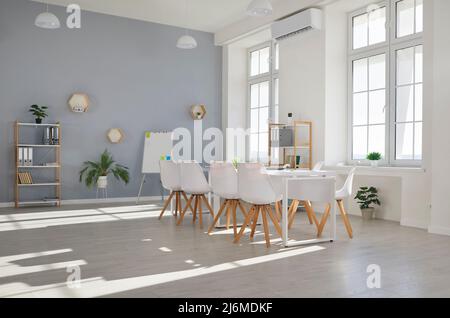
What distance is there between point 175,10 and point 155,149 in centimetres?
253

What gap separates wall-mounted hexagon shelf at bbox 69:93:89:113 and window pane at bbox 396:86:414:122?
5175 millimetres

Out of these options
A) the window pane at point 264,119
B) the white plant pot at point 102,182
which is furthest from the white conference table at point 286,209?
the window pane at point 264,119

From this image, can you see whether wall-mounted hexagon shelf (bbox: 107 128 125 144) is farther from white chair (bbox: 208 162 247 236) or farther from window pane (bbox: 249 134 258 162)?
white chair (bbox: 208 162 247 236)

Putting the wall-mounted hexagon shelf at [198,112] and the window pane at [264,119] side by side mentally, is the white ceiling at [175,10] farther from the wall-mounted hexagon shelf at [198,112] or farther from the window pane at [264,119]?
the window pane at [264,119]

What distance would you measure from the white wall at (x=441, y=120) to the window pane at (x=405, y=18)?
1063 mm

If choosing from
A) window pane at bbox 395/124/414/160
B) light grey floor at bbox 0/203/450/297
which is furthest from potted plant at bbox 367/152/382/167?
light grey floor at bbox 0/203/450/297

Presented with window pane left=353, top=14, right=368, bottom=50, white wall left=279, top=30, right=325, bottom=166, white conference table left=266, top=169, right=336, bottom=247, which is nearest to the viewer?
white conference table left=266, top=169, right=336, bottom=247

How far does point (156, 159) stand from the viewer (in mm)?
8516

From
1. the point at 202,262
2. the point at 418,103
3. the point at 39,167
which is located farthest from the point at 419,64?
the point at 39,167

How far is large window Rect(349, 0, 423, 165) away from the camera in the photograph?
20.0 feet

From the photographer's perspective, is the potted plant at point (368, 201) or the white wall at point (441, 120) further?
the potted plant at point (368, 201)

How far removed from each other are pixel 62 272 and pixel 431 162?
4.19 m

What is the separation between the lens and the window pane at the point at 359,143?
22.6 feet

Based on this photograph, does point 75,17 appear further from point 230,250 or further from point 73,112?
point 230,250
